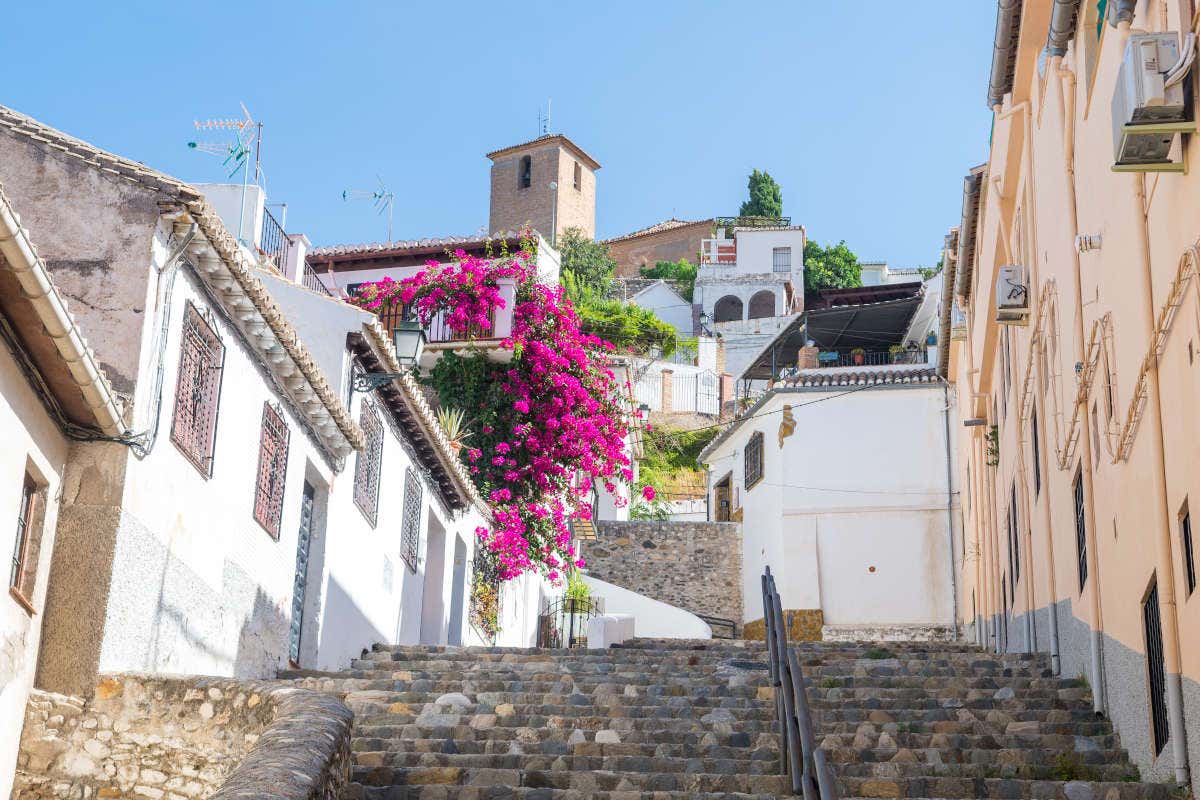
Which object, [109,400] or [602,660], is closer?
[109,400]

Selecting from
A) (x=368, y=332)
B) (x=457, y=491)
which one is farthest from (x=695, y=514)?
(x=368, y=332)

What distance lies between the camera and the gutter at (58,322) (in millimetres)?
8617

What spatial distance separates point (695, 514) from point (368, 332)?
2522cm

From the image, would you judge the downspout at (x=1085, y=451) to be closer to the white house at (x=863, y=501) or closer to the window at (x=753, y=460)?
the white house at (x=863, y=501)

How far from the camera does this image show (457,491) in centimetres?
2159

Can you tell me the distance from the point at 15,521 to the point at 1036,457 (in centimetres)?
994

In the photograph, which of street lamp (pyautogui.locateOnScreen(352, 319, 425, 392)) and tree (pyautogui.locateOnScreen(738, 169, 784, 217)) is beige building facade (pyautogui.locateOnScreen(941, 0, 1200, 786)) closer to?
street lamp (pyautogui.locateOnScreen(352, 319, 425, 392))

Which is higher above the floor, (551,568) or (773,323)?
(773,323)

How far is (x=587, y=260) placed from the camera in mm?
63312

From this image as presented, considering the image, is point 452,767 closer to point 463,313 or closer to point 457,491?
point 457,491

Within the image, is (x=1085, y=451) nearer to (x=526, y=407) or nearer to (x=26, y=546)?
(x=26, y=546)

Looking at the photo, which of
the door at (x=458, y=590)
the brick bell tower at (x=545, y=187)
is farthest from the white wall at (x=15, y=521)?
the brick bell tower at (x=545, y=187)

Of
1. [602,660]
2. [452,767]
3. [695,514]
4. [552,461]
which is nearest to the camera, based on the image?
[452,767]

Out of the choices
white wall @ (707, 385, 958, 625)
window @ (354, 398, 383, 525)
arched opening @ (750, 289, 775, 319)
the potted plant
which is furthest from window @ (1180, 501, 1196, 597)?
arched opening @ (750, 289, 775, 319)
